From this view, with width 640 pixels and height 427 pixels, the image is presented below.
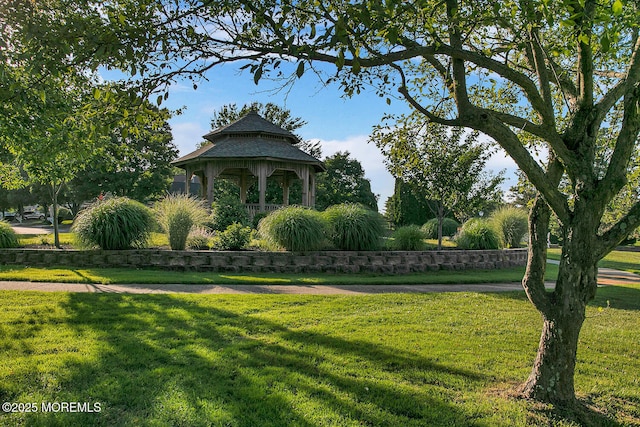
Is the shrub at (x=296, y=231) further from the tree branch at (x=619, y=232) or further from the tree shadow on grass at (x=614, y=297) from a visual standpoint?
the tree branch at (x=619, y=232)

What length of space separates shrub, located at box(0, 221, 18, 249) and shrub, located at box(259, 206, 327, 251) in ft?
23.8

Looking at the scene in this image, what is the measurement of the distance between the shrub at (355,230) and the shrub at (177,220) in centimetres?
375

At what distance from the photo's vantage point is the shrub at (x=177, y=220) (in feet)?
35.2

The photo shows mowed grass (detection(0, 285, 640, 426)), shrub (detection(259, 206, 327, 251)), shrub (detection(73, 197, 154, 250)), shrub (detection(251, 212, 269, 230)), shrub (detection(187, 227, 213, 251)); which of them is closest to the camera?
mowed grass (detection(0, 285, 640, 426))

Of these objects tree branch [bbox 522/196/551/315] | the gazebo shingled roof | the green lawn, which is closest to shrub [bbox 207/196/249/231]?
the gazebo shingled roof

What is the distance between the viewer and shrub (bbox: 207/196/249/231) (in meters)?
14.5

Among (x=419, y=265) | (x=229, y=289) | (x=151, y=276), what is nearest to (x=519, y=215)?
(x=419, y=265)

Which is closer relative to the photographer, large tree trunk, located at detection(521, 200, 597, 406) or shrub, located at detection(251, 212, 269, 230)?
large tree trunk, located at detection(521, 200, 597, 406)

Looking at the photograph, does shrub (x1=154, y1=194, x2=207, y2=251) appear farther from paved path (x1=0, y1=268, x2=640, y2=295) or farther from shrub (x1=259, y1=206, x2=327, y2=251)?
paved path (x1=0, y1=268, x2=640, y2=295)

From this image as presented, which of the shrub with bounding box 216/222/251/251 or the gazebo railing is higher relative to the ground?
the gazebo railing

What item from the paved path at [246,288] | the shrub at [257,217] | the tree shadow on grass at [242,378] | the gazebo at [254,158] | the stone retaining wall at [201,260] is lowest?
the tree shadow on grass at [242,378]

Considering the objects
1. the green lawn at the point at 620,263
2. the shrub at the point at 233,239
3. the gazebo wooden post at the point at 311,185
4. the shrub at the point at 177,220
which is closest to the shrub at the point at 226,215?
the shrub at the point at 177,220

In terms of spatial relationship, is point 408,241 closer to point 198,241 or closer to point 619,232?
point 198,241

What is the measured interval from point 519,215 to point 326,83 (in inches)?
555
